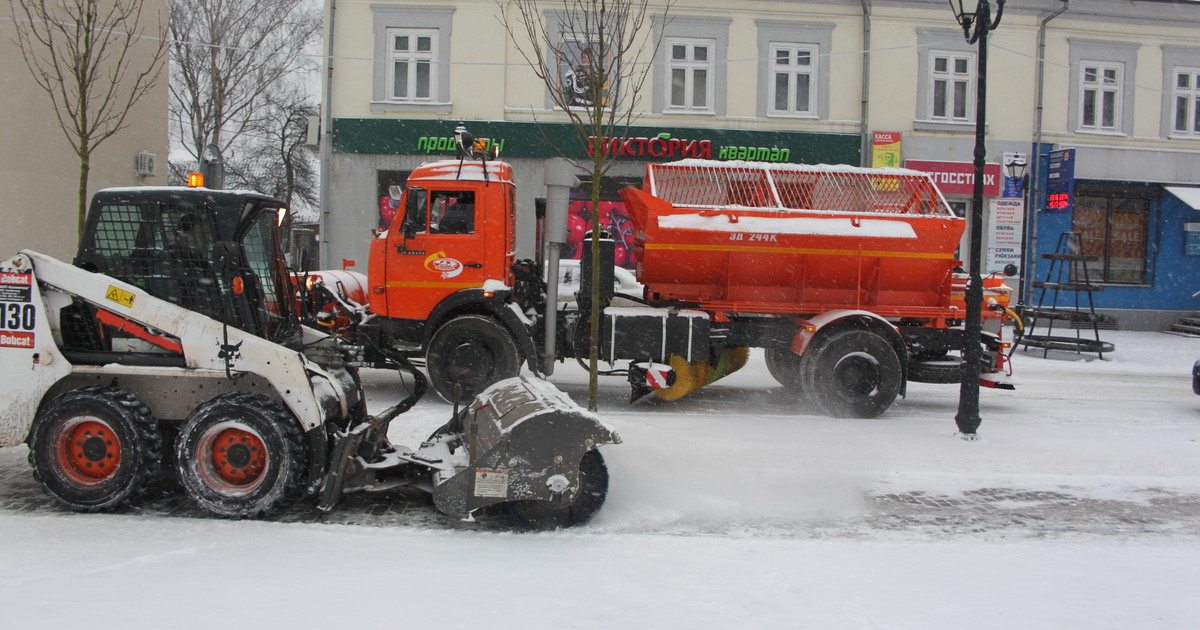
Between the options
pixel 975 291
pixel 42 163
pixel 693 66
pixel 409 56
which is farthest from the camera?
→ pixel 693 66

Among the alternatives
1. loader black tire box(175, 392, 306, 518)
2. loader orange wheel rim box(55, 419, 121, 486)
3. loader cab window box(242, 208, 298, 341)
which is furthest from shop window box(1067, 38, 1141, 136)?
loader orange wheel rim box(55, 419, 121, 486)

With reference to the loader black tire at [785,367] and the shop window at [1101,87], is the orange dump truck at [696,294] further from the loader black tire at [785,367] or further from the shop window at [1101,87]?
the shop window at [1101,87]

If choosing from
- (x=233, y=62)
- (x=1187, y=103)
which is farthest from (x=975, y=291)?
(x=233, y=62)

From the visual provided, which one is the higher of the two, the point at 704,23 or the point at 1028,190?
the point at 704,23

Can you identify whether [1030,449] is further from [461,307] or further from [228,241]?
[228,241]

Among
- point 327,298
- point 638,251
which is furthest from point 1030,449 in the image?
point 327,298

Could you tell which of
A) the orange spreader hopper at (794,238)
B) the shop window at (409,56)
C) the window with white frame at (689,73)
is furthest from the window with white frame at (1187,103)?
the shop window at (409,56)

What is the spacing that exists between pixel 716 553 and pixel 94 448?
3.85 metres

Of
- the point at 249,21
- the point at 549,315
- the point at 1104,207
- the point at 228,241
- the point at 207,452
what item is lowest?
the point at 207,452

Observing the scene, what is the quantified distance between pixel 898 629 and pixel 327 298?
27.0 feet

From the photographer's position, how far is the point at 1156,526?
598 cm

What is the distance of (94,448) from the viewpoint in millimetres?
5336

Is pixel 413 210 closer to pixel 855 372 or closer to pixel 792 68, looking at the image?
pixel 855 372

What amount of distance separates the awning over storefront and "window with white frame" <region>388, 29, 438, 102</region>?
59.6 feet
